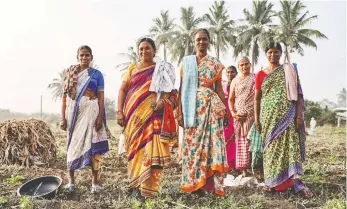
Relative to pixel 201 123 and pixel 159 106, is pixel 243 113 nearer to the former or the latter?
pixel 201 123

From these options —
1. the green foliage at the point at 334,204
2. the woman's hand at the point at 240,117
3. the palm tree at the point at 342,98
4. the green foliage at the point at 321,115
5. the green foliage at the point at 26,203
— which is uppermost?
the palm tree at the point at 342,98

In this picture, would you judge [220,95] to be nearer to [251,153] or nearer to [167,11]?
[251,153]

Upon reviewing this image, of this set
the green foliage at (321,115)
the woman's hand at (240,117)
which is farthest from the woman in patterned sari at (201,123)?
A: the green foliage at (321,115)

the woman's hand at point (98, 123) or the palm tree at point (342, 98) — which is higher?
the palm tree at point (342, 98)

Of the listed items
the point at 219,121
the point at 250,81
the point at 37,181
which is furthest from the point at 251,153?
the point at 37,181

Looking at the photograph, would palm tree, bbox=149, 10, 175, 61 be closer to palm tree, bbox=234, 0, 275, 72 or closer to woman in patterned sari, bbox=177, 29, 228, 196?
palm tree, bbox=234, 0, 275, 72

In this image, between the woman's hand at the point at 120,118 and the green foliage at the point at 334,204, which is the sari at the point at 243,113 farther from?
the woman's hand at the point at 120,118

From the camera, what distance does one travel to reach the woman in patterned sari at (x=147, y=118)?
4.09 metres

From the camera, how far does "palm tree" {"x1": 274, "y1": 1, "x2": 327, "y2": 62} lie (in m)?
34.3

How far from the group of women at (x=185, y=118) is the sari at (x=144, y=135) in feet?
0.04

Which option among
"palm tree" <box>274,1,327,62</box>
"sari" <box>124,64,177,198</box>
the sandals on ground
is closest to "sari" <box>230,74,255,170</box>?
"sari" <box>124,64,177,198</box>

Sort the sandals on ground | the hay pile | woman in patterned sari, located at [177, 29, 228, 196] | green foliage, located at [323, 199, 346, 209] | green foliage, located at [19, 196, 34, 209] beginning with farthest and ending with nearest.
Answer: the hay pile → the sandals on ground → woman in patterned sari, located at [177, 29, 228, 196] → green foliage, located at [323, 199, 346, 209] → green foliage, located at [19, 196, 34, 209]

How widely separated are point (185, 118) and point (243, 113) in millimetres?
1548

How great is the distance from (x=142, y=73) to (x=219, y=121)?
1012mm
